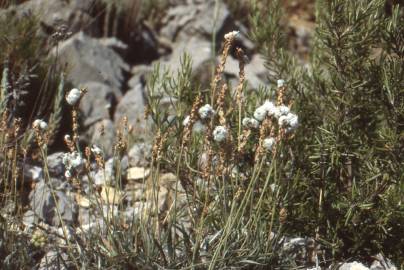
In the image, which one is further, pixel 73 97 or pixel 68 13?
pixel 68 13

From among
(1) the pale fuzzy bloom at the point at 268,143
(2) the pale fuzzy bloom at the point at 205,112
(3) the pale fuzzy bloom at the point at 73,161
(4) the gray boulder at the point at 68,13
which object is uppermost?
(4) the gray boulder at the point at 68,13

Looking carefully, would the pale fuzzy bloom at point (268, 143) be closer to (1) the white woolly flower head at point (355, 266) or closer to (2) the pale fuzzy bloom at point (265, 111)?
(2) the pale fuzzy bloom at point (265, 111)

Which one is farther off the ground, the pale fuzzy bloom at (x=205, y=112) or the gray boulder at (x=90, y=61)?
the gray boulder at (x=90, y=61)

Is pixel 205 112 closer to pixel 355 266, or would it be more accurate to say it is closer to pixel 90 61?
pixel 355 266

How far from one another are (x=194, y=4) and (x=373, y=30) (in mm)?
3765

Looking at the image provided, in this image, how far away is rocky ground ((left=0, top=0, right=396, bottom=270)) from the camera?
3561mm

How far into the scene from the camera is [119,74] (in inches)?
218

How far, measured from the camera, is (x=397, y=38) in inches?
127

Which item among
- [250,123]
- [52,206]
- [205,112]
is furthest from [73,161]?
[52,206]

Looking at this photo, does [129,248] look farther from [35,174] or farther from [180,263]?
[35,174]

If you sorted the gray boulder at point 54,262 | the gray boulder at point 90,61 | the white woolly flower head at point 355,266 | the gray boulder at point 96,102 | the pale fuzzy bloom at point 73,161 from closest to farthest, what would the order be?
the pale fuzzy bloom at point 73,161
the gray boulder at point 54,262
the white woolly flower head at point 355,266
the gray boulder at point 96,102
the gray boulder at point 90,61

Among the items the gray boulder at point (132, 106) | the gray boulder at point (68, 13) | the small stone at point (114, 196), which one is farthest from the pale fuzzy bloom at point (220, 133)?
the gray boulder at point (68, 13)

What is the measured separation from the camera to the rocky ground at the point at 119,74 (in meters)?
3.56

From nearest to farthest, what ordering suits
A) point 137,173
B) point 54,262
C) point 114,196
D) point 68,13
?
point 114,196 → point 54,262 → point 137,173 → point 68,13
